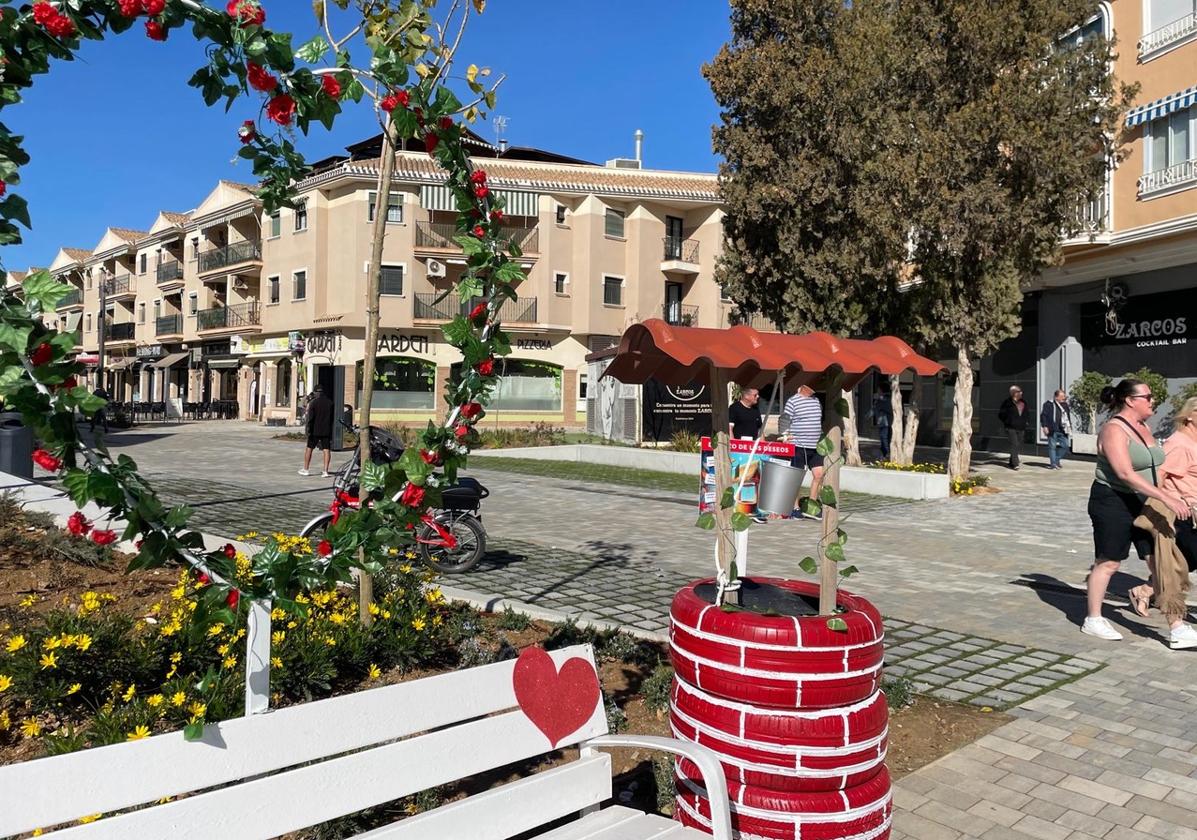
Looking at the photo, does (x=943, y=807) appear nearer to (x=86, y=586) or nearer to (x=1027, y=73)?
(x=86, y=586)

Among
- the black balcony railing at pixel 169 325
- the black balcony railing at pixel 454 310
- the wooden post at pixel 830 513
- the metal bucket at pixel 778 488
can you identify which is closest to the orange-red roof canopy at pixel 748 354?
the wooden post at pixel 830 513

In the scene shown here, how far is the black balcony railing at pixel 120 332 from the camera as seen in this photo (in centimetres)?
6312

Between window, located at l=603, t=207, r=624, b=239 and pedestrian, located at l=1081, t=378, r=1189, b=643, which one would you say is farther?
window, located at l=603, t=207, r=624, b=239

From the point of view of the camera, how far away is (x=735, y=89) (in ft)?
59.7

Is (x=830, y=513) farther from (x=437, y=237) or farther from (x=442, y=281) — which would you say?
(x=437, y=237)

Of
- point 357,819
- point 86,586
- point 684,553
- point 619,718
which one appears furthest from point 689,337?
point 684,553

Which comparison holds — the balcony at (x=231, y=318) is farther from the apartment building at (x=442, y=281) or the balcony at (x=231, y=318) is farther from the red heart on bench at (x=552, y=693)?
the red heart on bench at (x=552, y=693)

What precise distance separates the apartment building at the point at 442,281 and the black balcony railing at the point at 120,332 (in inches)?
668

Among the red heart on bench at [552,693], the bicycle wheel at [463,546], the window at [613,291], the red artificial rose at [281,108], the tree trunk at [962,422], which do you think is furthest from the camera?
the window at [613,291]

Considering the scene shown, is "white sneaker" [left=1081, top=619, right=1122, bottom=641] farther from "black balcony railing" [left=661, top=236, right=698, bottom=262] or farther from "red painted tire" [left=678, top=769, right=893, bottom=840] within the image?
"black balcony railing" [left=661, top=236, right=698, bottom=262]

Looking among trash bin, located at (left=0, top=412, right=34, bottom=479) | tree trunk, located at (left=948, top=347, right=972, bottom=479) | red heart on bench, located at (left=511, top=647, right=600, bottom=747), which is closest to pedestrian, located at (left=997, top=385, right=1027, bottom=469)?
tree trunk, located at (left=948, top=347, right=972, bottom=479)

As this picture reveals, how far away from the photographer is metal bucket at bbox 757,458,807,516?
4.00 meters

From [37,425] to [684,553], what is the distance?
7945 mm

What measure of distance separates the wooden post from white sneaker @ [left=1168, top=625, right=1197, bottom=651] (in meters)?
4.04
